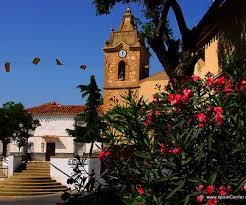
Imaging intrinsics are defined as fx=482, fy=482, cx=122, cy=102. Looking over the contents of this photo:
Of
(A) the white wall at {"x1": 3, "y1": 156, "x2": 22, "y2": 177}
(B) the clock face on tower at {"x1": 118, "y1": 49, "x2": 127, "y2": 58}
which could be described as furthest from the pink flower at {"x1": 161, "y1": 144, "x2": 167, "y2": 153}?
(B) the clock face on tower at {"x1": 118, "y1": 49, "x2": 127, "y2": 58}

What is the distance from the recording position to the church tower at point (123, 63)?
42656mm

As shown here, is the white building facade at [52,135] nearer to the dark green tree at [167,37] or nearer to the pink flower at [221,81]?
the dark green tree at [167,37]

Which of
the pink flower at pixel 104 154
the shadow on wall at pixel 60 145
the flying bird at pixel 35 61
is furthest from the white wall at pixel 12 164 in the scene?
the shadow on wall at pixel 60 145

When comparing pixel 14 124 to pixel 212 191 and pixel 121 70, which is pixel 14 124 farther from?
pixel 212 191

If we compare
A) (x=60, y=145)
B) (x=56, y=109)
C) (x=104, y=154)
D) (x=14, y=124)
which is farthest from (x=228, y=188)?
(x=56, y=109)

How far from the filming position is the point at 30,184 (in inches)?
955

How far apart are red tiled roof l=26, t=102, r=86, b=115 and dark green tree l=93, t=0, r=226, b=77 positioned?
3790cm

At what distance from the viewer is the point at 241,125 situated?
5.40 m

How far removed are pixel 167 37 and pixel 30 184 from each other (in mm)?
14258

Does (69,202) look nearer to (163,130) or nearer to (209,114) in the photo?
(163,130)

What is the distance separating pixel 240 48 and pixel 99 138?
4490mm

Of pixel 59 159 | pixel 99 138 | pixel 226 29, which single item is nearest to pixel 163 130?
pixel 99 138

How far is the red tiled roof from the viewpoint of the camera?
50875mm

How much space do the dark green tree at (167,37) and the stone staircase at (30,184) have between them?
1292 cm
